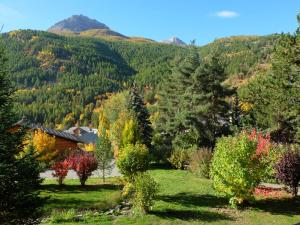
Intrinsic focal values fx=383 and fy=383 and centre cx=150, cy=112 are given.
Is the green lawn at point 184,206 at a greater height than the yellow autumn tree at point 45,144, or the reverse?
the yellow autumn tree at point 45,144

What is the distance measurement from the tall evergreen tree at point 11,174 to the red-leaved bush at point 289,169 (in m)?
15.4

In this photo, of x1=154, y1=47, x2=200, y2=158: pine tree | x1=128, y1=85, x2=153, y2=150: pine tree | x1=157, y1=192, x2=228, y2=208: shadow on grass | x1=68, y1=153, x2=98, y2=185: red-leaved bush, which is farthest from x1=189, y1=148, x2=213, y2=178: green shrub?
x1=128, y1=85, x2=153, y2=150: pine tree

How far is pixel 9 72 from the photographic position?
15109mm

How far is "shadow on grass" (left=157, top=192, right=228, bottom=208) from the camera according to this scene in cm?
2339

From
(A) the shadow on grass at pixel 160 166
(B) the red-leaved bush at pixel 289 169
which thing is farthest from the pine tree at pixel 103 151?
(B) the red-leaved bush at pixel 289 169

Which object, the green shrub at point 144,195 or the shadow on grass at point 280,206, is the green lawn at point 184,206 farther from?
the green shrub at point 144,195

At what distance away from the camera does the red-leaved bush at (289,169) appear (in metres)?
23.6

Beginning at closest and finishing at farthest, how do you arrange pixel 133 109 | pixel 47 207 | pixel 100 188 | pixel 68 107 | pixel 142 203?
pixel 142 203 → pixel 47 207 → pixel 100 188 → pixel 133 109 → pixel 68 107

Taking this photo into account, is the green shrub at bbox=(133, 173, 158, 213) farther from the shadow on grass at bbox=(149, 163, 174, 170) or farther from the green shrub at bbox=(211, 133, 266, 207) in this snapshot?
the shadow on grass at bbox=(149, 163, 174, 170)

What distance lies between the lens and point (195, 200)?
80.2ft

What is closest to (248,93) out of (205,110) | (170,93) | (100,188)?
(205,110)

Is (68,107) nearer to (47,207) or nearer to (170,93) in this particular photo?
(170,93)

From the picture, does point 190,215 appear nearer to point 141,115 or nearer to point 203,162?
point 203,162

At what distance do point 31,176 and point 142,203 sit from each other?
24.8 ft
